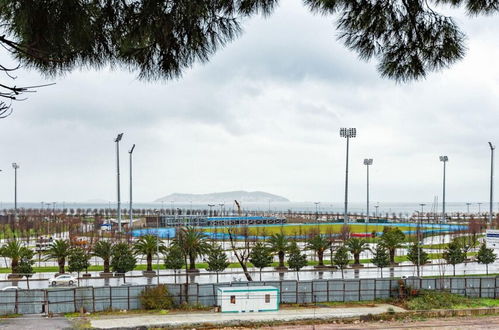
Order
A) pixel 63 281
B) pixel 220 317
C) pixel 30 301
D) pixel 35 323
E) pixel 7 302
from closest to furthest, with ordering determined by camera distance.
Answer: pixel 35 323, pixel 220 317, pixel 7 302, pixel 30 301, pixel 63 281

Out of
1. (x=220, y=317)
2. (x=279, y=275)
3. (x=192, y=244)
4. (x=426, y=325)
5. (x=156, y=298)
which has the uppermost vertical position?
(x=192, y=244)

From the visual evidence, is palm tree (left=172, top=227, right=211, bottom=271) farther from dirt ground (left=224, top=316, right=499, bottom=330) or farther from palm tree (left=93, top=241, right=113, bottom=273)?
dirt ground (left=224, top=316, right=499, bottom=330)

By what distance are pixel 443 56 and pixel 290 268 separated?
103ft

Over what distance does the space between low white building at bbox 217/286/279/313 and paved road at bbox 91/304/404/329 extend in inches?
17.4

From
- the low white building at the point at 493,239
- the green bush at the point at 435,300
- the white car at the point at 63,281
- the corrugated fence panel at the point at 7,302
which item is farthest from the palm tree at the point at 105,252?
the low white building at the point at 493,239

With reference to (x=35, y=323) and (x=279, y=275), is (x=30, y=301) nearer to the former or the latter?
(x=35, y=323)

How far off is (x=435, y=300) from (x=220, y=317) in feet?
33.9

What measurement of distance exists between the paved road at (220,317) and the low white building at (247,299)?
442 millimetres

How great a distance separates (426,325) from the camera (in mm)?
22328

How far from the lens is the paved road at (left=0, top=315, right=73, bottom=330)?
20891 mm

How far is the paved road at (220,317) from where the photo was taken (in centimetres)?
2142

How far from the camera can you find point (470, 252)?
155 feet

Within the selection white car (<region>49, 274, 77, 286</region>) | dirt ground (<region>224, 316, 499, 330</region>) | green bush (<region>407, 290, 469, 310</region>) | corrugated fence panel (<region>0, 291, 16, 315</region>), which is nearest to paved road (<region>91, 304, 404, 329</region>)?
dirt ground (<region>224, 316, 499, 330</region>)

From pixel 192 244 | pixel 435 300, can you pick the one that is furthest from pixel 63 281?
pixel 435 300
